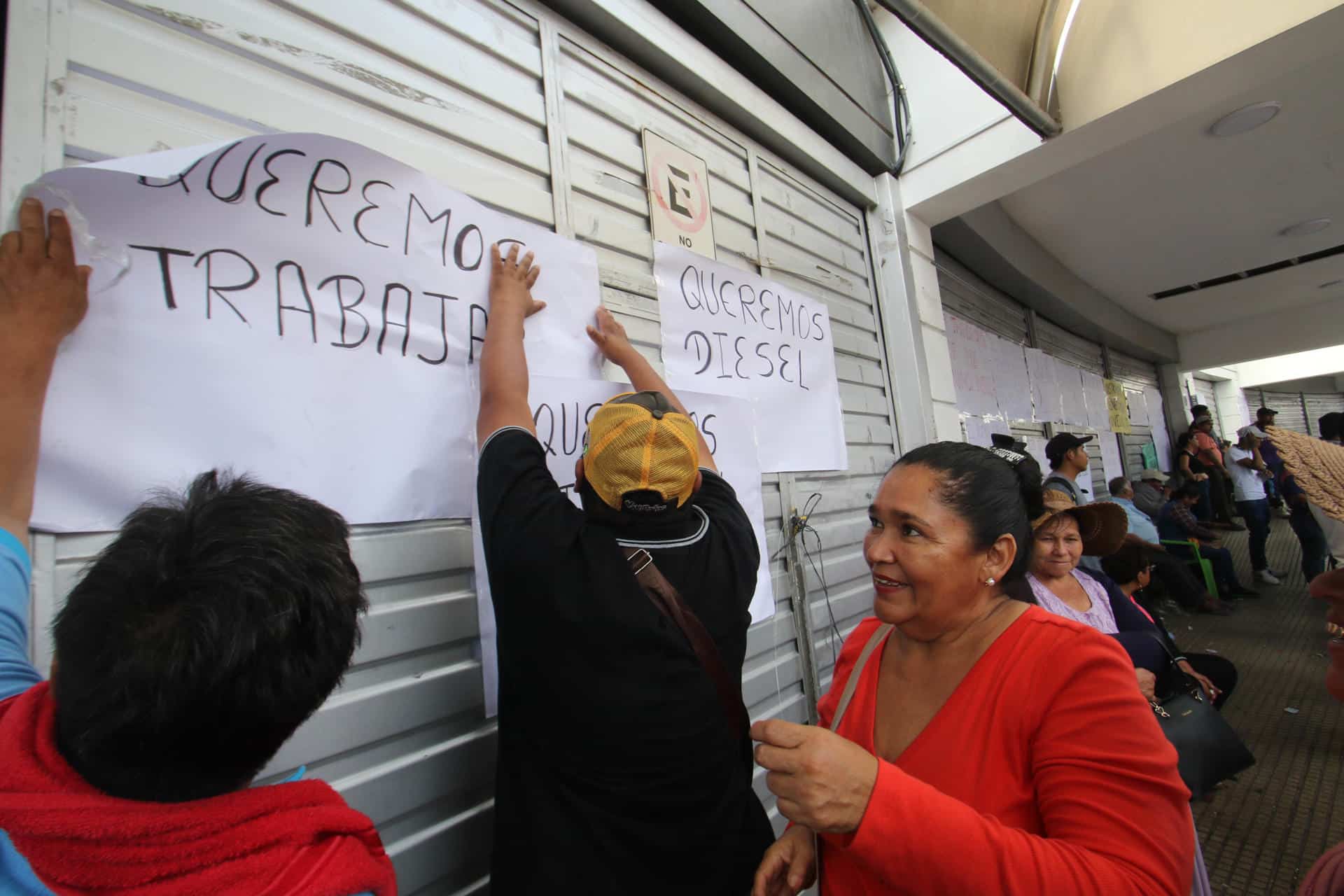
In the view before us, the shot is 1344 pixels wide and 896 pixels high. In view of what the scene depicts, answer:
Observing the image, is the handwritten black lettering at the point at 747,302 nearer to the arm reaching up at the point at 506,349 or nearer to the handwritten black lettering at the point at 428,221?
the arm reaching up at the point at 506,349

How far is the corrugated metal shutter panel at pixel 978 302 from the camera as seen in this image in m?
4.86

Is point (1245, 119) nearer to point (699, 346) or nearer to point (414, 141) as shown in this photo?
point (699, 346)

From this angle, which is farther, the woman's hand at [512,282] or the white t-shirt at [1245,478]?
the white t-shirt at [1245,478]

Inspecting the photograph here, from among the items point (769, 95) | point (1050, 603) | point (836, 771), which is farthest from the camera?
point (769, 95)

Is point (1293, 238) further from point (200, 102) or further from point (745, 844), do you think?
point (200, 102)

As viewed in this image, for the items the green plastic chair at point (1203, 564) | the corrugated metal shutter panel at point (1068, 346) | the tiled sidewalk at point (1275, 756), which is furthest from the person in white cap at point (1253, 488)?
the corrugated metal shutter panel at point (1068, 346)

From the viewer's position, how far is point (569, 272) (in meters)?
1.85

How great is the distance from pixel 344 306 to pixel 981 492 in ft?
4.74

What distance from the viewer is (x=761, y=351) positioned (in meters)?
2.50

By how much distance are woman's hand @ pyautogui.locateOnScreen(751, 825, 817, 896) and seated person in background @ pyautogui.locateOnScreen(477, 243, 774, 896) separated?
0.14 meters

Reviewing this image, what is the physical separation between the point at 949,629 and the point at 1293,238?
7831 mm

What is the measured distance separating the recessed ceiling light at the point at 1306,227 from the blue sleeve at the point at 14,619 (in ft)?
28.2

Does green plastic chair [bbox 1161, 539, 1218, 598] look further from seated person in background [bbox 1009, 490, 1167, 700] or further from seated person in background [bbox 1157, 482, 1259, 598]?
seated person in background [bbox 1009, 490, 1167, 700]

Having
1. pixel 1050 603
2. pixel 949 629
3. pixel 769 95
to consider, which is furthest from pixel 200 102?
pixel 1050 603
